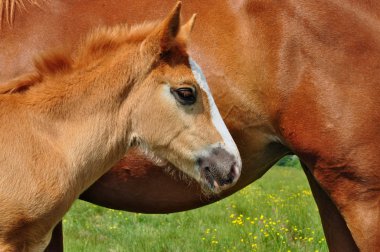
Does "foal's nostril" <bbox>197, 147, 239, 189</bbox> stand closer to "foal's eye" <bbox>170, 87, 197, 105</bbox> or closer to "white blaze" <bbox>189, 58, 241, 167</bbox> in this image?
"white blaze" <bbox>189, 58, 241, 167</bbox>

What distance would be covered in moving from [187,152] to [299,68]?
100 centimetres

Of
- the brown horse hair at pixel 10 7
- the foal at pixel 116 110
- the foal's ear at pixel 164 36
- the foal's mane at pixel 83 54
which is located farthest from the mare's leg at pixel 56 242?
the foal's ear at pixel 164 36

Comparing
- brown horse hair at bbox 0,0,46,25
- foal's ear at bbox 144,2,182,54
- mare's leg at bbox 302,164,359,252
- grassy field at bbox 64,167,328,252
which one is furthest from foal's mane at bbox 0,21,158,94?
grassy field at bbox 64,167,328,252

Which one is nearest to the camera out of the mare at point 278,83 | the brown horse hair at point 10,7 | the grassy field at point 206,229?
the mare at point 278,83

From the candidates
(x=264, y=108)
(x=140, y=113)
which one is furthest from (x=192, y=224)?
(x=140, y=113)

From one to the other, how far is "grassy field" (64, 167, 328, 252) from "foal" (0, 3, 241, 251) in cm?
266

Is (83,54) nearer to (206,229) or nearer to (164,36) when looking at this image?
(164,36)

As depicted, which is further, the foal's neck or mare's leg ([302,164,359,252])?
mare's leg ([302,164,359,252])

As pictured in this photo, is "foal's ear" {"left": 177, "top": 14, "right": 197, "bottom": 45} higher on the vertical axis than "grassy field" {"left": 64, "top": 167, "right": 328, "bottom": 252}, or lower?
higher

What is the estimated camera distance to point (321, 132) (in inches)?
200

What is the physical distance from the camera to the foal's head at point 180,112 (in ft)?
15.2

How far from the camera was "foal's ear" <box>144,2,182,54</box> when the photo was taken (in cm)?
455

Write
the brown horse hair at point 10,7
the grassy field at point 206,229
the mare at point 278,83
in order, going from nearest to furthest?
the mare at point 278,83 → the brown horse hair at point 10,7 → the grassy field at point 206,229

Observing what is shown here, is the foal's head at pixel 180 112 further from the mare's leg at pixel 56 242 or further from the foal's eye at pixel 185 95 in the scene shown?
the mare's leg at pixel 56 242
